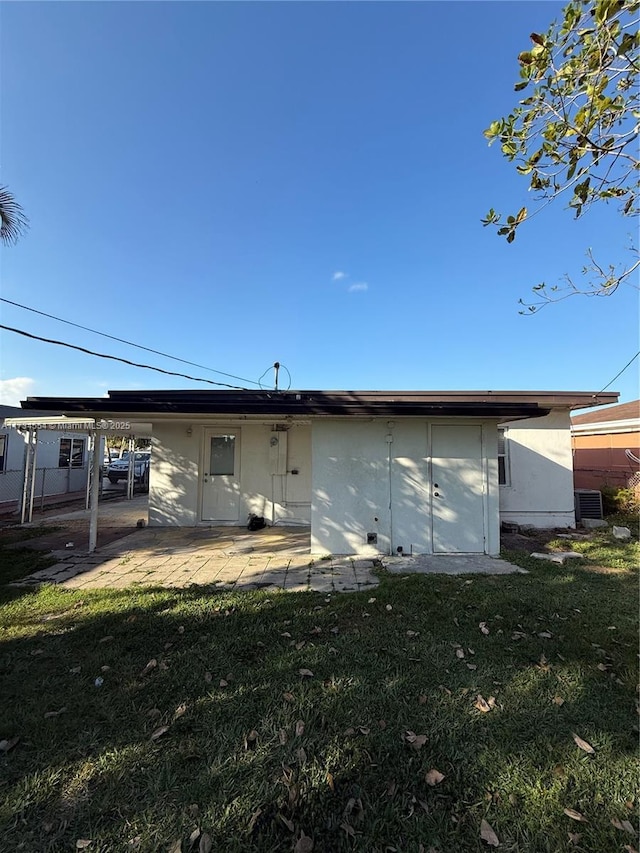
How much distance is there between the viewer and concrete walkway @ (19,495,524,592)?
17.0 feet

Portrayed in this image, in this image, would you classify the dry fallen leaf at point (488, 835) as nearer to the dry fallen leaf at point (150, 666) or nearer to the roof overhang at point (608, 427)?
the dry fallen leaf at point (150, 666)

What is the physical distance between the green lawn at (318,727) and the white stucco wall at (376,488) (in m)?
2.36

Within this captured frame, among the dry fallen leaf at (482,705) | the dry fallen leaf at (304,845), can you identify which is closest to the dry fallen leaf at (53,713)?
the dry fallen leaf at (304,845)

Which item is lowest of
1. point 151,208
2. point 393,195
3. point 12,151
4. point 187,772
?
point 187,772

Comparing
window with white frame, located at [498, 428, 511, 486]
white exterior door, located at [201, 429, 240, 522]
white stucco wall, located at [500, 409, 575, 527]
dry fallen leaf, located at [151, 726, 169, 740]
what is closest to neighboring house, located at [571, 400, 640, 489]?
white stucco wall, located at [500, 409, 575, 527]

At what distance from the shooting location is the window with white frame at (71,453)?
15834mm

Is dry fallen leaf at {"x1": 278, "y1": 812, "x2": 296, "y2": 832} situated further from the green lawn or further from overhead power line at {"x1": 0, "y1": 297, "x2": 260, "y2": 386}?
overhead power line at {"x1": 0, "y1": 297, "x2": 260, "y2": 386}

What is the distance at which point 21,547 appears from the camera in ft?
23.5

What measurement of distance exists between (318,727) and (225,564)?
3.99m

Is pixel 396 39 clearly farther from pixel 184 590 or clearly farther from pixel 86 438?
pixel 86 438

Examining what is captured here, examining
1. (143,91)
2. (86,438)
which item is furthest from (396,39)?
(86,438)

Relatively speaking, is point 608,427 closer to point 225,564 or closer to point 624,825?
point 225,564

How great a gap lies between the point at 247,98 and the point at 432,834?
427 inches

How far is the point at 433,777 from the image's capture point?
6.46ft
